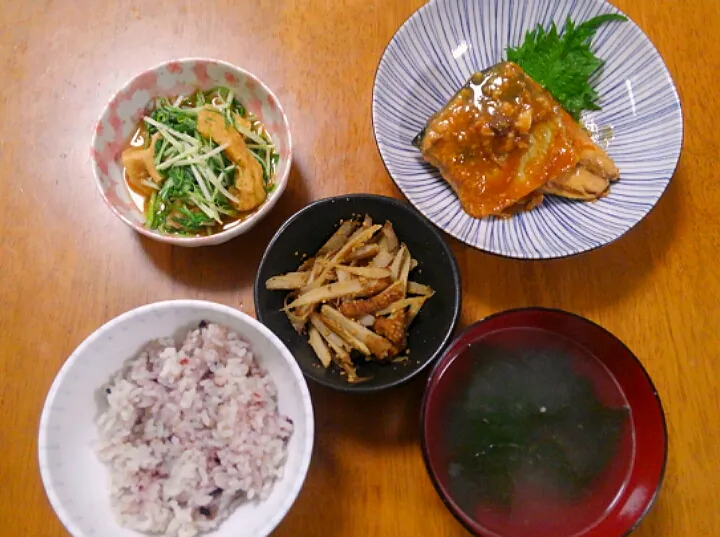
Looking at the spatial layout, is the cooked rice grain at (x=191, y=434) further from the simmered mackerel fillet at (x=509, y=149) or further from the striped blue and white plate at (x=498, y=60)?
the simmered mackerel fillet at (x=509, y=149)

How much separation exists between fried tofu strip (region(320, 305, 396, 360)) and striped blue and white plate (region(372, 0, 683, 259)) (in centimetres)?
27

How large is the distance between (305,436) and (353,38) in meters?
1.00

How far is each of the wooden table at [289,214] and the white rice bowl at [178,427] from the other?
0.69 feet

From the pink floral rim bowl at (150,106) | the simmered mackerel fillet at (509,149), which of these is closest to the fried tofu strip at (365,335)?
the pink floral rim bowl at (150,106)

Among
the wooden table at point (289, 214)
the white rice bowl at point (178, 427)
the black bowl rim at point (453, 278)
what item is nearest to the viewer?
the white rice bowl at point (178, 427)

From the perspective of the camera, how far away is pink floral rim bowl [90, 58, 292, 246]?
1359 millimetres

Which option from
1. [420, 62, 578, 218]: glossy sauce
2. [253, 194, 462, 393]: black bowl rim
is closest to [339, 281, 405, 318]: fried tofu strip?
[253, 194, 462, 393]: black bowl rim

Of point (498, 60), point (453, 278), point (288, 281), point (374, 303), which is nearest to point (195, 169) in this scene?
point (288, 281)

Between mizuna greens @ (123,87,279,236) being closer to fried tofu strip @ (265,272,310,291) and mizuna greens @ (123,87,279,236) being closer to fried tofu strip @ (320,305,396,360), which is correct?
fried tofu strip @ (265,272,310,291)

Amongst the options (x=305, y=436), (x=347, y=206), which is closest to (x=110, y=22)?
(x=347, y=206)

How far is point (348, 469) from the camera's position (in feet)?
4.33

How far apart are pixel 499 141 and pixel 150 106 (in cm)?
81

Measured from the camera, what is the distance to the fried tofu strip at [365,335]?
130cm

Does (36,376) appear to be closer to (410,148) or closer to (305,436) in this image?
(305,436)
